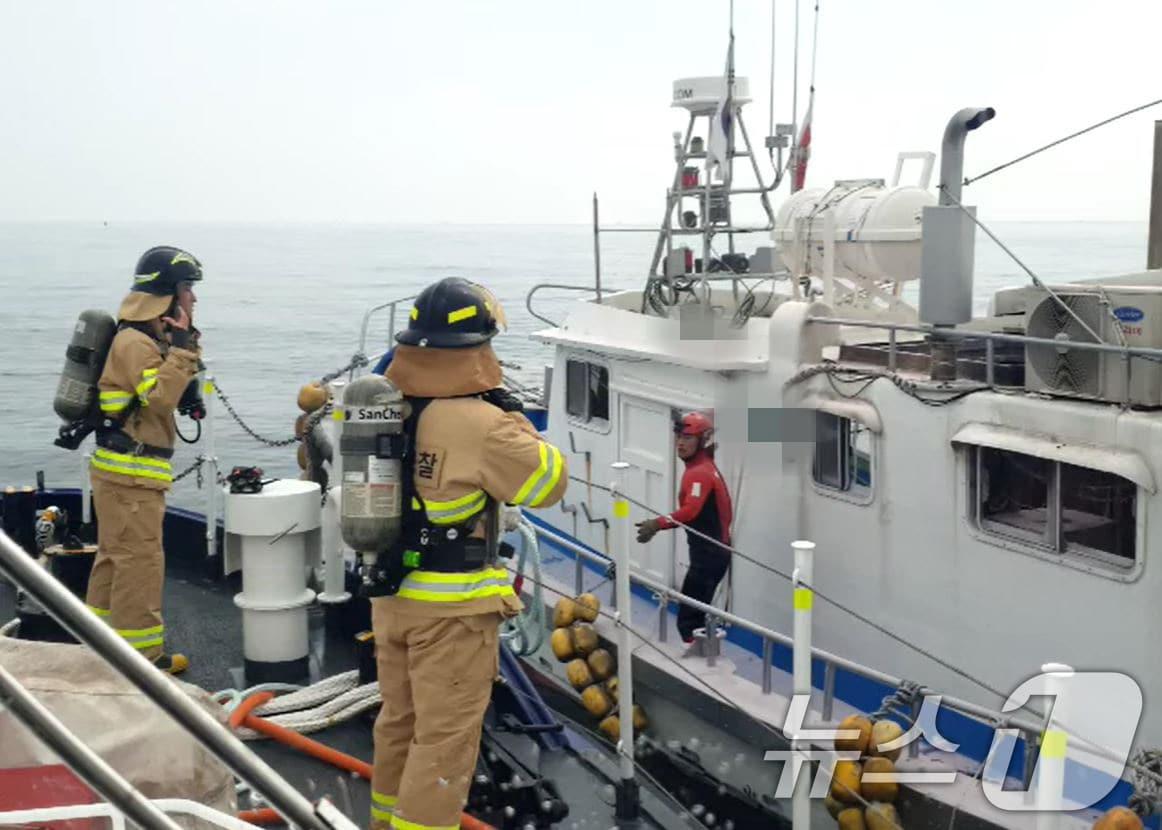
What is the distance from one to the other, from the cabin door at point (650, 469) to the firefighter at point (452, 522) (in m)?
4.03

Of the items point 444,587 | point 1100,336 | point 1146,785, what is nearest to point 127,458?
point 444,587

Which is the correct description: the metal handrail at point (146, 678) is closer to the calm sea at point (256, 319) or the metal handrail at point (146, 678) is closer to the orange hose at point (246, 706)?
the orange hose at point (246, 706)

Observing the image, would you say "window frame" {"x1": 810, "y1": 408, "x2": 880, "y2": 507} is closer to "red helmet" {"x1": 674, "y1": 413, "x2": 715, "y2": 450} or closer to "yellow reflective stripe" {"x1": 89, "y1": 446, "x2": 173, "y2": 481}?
"red helmet" {"x1": 674, "y1": 413, "x2": 715, "y2": 450}

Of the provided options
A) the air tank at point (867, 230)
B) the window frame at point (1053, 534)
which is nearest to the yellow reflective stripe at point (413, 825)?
the window frame at point (1053, 534)

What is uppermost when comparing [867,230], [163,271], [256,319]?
[867,230]

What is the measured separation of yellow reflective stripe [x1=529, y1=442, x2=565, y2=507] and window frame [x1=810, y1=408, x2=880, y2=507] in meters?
3.10

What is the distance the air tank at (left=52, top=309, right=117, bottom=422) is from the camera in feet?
20.4

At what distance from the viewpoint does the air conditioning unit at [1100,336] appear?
5668 millimetres

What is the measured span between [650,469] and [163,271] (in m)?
3.53

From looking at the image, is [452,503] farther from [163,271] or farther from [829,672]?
[829,672]

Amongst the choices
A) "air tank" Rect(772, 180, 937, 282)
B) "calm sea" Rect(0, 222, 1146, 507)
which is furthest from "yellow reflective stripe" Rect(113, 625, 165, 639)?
"calm sea" Rect(0, 222, 1146, 507)

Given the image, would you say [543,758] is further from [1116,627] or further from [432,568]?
[1116,627]

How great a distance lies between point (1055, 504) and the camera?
596 centimetres

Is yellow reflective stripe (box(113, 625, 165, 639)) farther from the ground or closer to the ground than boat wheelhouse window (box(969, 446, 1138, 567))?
closer to the ground
